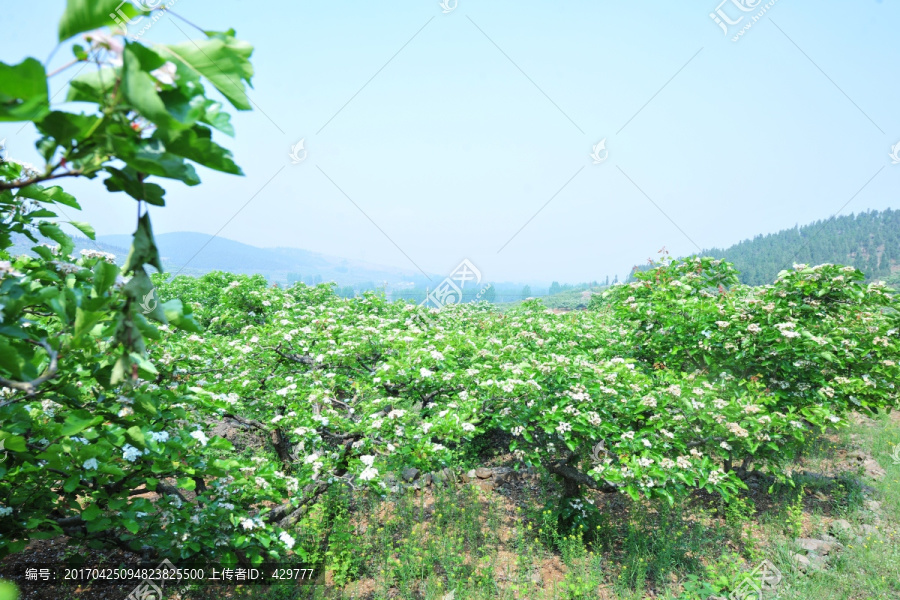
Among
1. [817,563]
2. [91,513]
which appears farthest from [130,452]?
[817,563]

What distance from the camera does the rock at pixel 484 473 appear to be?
6727 mm

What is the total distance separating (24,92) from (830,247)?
146 meters

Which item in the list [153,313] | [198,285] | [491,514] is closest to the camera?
[153,313]

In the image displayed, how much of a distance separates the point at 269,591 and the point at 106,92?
15.0 ft

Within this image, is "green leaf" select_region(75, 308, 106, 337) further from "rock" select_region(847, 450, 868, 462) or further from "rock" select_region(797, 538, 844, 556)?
"rock" select_region(847, 450, 868, 462)

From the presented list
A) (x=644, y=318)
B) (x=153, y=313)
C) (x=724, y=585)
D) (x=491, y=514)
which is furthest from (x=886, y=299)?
(x=153, y=313)

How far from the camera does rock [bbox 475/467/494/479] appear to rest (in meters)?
6.73

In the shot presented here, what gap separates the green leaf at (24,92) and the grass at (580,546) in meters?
4.47

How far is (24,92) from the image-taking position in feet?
2.67

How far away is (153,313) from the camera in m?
1.07

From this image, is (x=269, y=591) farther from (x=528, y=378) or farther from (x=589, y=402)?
(x=589, y=402)

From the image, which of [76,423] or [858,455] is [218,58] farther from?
[858,455]

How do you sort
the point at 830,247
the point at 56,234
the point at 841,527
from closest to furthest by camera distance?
the point at 56,234, the point at 841,527, the point at 830,247

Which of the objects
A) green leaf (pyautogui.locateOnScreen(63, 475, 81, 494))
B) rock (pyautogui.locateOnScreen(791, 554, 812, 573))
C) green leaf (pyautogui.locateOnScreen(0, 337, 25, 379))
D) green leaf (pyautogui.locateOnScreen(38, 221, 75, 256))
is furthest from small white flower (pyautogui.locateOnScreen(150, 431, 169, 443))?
rock (pyautogui.locateOnScreen(791, 554, 812, 573))
